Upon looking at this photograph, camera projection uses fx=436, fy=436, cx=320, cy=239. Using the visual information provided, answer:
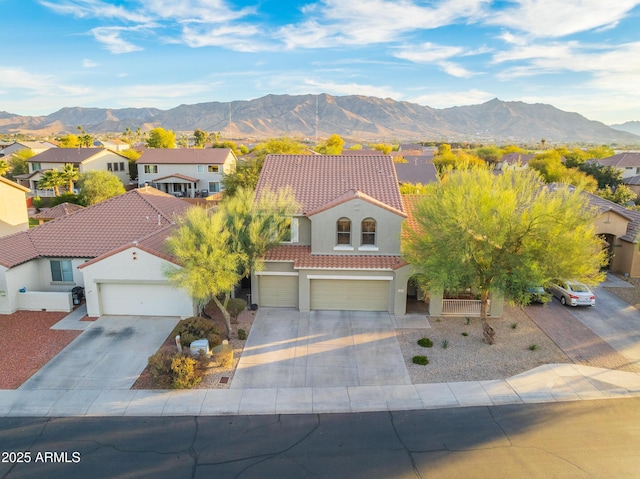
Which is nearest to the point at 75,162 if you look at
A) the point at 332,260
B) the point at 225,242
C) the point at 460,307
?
the point at 225,242

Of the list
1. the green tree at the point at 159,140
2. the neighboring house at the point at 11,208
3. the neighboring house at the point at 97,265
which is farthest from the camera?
the green tree at the point at 159,140

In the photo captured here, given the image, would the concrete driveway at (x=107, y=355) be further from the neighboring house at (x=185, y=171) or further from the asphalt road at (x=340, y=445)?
the neighboring house at (x=185, y=171)

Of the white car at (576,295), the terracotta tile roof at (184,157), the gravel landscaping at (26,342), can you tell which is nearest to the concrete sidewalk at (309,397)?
the gravel landscaping at (26,342)

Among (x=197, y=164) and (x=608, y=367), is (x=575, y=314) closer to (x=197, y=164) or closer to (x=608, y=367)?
Answer: (x=608, y=367)

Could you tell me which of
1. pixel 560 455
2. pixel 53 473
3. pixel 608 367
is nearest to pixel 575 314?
pixel 608 367

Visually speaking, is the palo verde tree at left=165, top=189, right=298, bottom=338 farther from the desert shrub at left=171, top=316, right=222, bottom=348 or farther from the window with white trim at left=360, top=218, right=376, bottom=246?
the window with white trim at left=360, top=218, right=376, bottom=246

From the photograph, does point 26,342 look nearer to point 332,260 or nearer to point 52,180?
point 332,260
